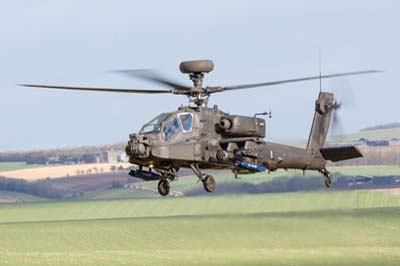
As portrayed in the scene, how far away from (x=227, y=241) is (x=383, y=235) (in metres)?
21.5

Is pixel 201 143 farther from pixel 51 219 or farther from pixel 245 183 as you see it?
pixel 51 219

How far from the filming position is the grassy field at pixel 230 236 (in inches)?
4156

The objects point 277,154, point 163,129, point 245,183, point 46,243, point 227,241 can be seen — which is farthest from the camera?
point 46,243

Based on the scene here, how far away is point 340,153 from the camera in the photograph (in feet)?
184

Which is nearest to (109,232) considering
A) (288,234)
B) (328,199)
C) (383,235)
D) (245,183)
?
(288,234)

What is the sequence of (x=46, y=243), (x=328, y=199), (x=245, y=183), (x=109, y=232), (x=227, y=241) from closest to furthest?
1. (x=245, y=183)
2. (x=328, y=199)
3. (x=227, y=241)
4. (x=46, y=243)
5. (x=109, y=232)

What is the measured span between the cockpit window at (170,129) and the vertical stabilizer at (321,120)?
10454 mm

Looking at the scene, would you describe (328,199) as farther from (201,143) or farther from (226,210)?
(201,143)

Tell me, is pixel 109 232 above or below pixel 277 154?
below

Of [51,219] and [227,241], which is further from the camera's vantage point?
[51,219]

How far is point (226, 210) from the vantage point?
80188 mm

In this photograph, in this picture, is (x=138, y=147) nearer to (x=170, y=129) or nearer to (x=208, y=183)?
(x=170, y=129)

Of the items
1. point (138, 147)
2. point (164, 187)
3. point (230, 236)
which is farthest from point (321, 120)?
point (230, 236)

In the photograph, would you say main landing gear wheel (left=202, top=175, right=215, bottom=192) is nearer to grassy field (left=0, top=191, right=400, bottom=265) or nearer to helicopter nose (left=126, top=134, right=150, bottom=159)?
helicopter nose (left=126, top=134, right=150, bottom=159)
